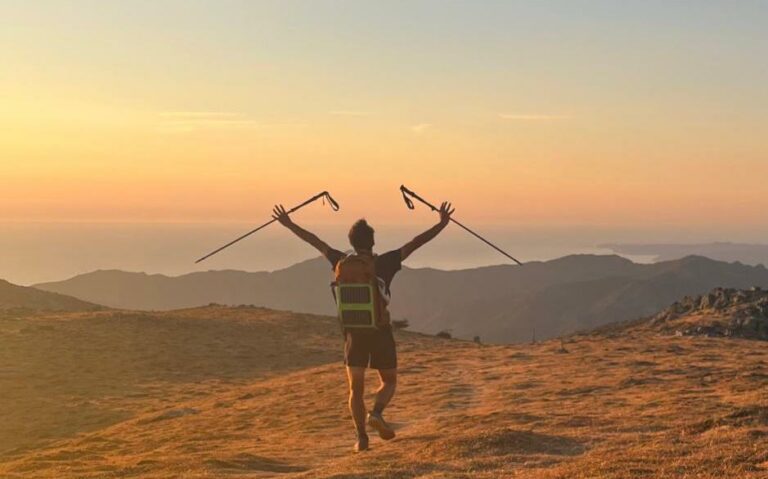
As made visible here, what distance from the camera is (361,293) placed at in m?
9.30

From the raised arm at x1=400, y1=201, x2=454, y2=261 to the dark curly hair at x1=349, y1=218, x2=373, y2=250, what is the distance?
15.8 inches

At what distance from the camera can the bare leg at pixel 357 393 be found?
31.6 ft

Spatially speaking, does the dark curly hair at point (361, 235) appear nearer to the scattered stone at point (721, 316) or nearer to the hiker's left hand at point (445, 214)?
the hiker's left hand at point (445, 214)

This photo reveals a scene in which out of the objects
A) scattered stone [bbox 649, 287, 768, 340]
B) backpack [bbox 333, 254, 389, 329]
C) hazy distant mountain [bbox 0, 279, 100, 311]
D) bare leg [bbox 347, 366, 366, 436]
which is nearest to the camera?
backpack [bbox 333, 254, 389, 329]

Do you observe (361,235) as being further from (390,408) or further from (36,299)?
(36,299)

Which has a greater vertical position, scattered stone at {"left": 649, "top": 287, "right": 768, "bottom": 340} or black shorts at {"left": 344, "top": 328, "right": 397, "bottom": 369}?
Result: black shorts at {"left": 344, "top": 328, "right": 397, "bottom": 369}

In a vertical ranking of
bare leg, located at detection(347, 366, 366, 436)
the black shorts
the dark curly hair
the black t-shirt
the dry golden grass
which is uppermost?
the dark curly hair

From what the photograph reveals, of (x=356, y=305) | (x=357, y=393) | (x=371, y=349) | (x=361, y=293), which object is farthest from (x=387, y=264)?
(x=357, y=393)

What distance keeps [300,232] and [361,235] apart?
35.5 inches

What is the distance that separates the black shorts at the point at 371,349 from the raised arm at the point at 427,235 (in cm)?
94

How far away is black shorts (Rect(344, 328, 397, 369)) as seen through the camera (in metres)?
9.48

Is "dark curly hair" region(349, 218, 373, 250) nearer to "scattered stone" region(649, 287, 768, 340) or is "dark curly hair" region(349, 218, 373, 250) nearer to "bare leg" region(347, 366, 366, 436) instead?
"bare leg" region(347, 366, 366, 436)

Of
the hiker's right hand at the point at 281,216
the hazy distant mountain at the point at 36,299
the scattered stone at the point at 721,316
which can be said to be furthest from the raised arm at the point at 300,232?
the hazy distant mountain at the point at 36,299

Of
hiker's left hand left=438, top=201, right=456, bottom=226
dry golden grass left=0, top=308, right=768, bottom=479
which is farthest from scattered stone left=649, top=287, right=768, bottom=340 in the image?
hiker's left hand left=438, top=201, right=456, bottom=226
